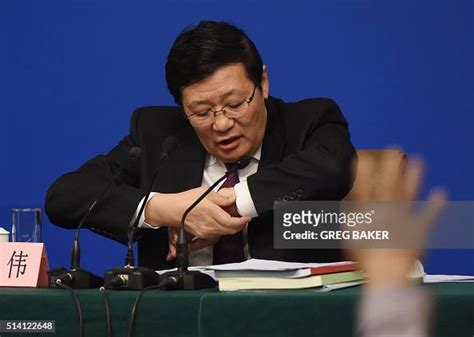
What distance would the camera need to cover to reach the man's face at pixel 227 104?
88.2 inches

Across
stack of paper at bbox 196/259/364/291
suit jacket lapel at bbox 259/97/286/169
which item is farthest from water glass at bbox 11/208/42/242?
stack of paper at bbox 196/259/364/291

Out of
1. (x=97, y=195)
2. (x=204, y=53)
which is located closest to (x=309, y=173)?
(x=204, y=53)

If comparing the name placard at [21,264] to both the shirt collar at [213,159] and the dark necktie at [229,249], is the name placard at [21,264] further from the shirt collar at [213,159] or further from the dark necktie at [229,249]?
the shirt collar at [213,159]

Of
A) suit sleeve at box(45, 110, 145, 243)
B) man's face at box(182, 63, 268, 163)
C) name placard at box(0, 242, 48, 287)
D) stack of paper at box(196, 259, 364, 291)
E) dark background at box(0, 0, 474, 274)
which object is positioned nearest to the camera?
stack of paper at box(196, 259, 364, 291)

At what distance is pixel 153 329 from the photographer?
145cm

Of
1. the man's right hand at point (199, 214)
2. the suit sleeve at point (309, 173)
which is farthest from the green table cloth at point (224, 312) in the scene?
the suit sleeve at point (309, 173)

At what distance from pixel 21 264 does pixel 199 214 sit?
458 millimetres

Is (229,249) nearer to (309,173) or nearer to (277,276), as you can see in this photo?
(309,173)

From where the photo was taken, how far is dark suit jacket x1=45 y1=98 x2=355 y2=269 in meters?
2.14

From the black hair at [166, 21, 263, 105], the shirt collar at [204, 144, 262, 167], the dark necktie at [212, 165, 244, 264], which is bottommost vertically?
the dark necktie at [212, 165, 244, 264]

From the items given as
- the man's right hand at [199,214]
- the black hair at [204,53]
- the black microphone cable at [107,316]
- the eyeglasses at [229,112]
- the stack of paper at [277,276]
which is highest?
the black hair at [204,53]

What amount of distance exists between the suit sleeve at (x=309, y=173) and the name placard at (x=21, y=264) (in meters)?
0.55

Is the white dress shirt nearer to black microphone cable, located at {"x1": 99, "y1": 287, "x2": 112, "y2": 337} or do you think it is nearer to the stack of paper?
the stack of paper

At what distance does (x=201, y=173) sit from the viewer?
7.63ft
